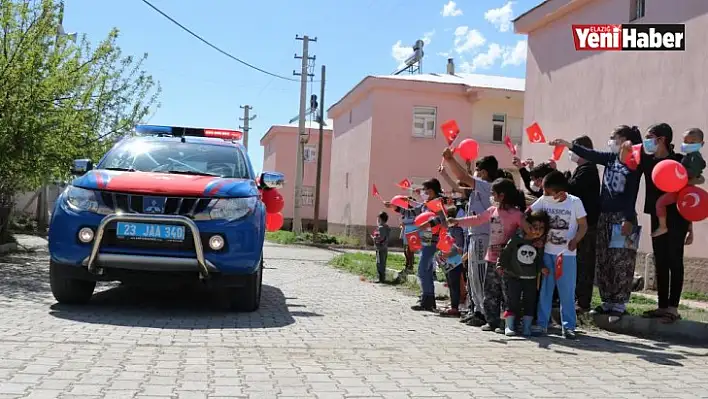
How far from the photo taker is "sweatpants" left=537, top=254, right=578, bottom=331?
655 cm

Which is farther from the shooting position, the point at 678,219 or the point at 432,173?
the point at 432,173

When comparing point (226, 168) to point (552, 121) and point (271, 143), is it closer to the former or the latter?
point (552, 121)

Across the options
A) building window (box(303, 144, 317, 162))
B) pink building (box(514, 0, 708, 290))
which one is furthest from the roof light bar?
building window (box(303, 144, 317, 162))

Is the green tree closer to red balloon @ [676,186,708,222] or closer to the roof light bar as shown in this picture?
the roof light bar

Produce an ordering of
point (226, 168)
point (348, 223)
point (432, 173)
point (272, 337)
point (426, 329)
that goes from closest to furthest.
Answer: point (272, 337) < point (426, 329) < point (226, 168) < point (432, 173) < point (348, 223)

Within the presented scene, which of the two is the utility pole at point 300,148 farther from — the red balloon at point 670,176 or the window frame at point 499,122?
the red balloon at point 670,176

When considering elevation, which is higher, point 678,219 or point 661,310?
point 678,219

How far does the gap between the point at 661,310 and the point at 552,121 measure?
8492 millimetres

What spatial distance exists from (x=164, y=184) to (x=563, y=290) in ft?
12.1

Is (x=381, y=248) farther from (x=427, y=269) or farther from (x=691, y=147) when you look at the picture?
(x=691, y=147)

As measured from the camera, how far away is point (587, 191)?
7277mm

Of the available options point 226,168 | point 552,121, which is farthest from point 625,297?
point 552,121

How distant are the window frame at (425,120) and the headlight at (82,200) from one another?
2242 cm

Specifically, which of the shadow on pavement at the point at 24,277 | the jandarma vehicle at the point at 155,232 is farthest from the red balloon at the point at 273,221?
the jandarma vehicle at the point at 155,232
